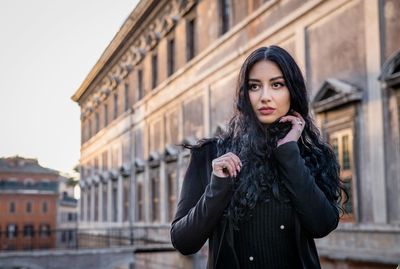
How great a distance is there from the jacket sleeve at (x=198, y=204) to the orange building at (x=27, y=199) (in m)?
63.8

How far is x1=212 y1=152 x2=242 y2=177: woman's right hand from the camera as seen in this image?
6.44 feet

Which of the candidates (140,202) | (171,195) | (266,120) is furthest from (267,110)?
(140,202)

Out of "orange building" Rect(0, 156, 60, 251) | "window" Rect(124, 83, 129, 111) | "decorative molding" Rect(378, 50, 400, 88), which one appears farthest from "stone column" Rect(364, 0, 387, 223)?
"orange building" Rect(0, 156, 60, 251)

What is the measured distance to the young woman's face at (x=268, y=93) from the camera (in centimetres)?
210

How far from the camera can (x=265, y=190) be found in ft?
6.80

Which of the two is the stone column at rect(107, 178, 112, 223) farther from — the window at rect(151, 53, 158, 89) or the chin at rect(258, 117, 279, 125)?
the chin at rect(258, 117, 279, 125)

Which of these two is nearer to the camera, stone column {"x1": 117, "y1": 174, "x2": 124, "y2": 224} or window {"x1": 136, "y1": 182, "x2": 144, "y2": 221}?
window {"x1": 136, "y1": 182, "x2": 144, "y2": 221}

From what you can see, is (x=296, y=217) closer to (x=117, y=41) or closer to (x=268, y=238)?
(x=268, y=238)

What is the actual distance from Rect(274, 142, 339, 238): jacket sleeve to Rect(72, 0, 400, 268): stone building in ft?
2.61

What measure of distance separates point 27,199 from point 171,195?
156ft

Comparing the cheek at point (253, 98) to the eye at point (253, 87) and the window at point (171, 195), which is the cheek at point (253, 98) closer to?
the eye at point (253, 87)

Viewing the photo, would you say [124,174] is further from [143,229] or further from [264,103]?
[264,103]

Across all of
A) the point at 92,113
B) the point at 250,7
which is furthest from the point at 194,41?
the point at 92,113

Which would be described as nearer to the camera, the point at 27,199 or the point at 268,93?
the point at 268,93
